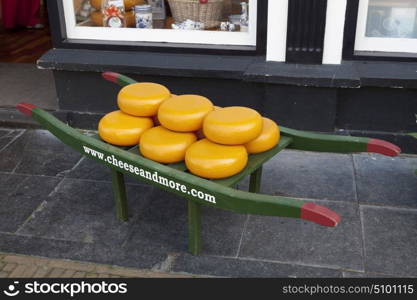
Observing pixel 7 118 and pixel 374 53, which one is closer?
pixel 374 53

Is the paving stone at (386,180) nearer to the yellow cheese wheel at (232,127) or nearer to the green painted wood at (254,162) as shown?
the green painted wood at (254,162)

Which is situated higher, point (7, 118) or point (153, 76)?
point (153, 76)

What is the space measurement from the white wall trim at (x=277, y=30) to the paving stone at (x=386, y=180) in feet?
3.63

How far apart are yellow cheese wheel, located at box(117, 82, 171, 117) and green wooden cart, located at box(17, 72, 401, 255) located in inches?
9.8

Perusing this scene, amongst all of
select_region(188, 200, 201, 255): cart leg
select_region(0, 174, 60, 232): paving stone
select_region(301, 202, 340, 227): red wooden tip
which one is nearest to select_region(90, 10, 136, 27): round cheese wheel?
select_region(0, 174, 60, 232): paving stone

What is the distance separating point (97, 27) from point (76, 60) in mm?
440

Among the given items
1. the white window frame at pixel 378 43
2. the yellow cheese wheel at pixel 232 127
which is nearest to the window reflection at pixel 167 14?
the white window frame at pixel 378 43

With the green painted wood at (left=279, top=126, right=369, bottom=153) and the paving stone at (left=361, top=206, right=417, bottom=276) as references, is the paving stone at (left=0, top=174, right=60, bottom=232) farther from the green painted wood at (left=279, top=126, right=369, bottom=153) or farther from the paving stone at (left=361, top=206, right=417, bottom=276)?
the paving stone at (left=361, top=206, right=417, bottom=276)

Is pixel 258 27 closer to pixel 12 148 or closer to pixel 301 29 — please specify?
pixel 301 29

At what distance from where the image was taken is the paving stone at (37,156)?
183 inches

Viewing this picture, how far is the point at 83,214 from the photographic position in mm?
3951

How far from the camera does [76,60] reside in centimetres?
507

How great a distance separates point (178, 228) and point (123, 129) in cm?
79

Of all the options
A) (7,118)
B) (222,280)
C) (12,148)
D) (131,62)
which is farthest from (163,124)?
(7,118)
